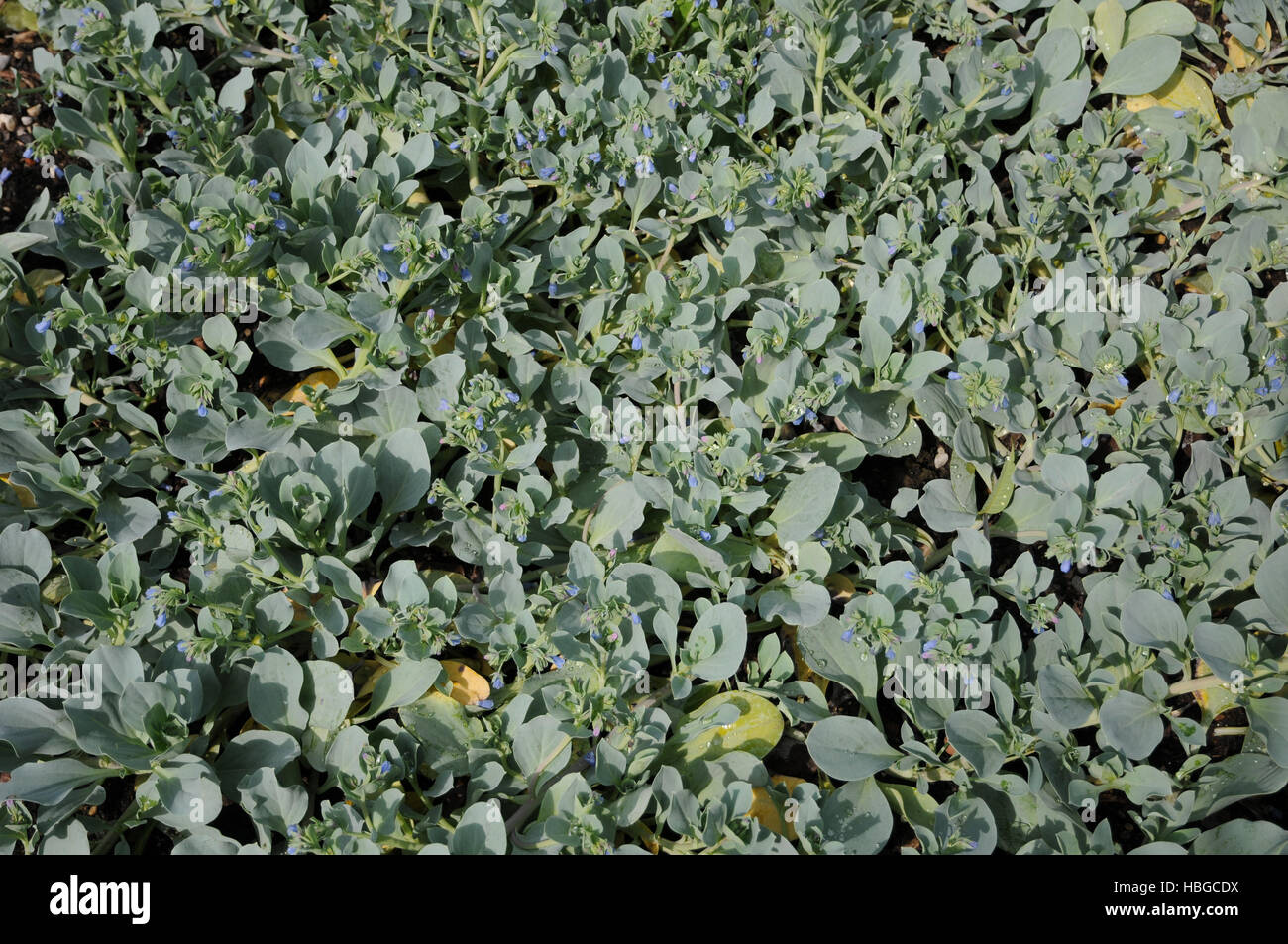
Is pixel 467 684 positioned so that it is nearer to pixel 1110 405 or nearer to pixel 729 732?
pixel 729 732

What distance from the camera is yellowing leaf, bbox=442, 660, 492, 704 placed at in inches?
110

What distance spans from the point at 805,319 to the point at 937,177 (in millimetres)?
934

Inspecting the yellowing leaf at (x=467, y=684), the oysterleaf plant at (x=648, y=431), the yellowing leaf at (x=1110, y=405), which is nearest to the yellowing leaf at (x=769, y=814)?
the oysterleaf plant at (x=648, y=431)

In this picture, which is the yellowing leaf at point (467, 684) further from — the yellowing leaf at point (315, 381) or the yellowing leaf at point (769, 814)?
the yellowing leaf at point (315, 381)

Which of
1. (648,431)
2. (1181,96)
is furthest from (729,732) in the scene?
(1181,96)

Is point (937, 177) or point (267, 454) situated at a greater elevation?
point (937, 177)

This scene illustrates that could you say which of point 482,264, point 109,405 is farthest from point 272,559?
point 482,264

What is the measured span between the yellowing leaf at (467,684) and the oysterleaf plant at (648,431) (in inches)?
0.7

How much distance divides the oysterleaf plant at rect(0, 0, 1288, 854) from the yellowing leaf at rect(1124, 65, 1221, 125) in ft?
0.08

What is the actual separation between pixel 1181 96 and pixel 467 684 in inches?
139

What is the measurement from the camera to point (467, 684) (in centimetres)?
281

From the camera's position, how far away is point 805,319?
3.15 metres
